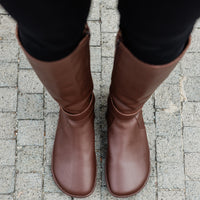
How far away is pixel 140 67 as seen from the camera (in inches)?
37.8

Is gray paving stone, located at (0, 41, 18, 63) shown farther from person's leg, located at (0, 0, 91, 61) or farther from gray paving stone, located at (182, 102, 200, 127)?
gray paving stone, located at (182, 102, 200, 127)

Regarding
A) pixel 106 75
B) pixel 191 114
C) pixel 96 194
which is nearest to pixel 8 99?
pixel 106 75

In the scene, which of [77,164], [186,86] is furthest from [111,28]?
[77,164]

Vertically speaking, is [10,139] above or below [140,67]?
below

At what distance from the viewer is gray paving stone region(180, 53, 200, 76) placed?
1.72 meters

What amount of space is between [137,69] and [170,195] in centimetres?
81

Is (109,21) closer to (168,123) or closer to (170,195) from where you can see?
(168,123)

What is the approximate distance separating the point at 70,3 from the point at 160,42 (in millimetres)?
272

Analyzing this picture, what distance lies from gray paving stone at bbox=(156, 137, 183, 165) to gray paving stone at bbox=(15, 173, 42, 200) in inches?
25.1

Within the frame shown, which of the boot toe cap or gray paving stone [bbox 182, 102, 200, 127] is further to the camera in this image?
gray paving stone [bbox 182, 102, 200, 127]

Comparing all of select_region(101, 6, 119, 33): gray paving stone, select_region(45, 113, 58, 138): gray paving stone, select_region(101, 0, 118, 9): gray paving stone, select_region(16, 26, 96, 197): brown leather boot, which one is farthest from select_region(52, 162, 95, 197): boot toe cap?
select_region(101, 0, 118, 9): gray paving stone

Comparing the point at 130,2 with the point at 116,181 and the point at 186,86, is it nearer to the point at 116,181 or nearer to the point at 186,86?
the point at 116,181

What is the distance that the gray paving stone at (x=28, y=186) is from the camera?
1.48 m

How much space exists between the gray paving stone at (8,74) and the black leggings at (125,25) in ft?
2.62
